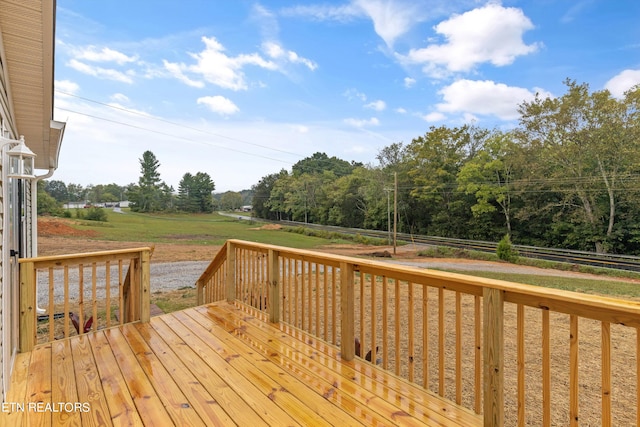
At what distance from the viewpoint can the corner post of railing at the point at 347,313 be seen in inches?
90.7

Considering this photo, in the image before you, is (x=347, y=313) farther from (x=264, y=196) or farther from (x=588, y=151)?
(x=264, y=196)

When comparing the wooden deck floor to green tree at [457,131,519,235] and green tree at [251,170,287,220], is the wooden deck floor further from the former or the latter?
green tree at [251,170,287,220]

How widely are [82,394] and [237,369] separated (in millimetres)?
900

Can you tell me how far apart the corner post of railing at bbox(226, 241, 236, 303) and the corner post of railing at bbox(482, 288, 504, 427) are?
2.86 meters

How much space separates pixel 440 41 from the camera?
14.7 m

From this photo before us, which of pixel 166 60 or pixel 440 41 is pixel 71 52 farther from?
pixel 440 41

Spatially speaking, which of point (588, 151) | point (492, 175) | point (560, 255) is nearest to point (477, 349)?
point (560, 255)

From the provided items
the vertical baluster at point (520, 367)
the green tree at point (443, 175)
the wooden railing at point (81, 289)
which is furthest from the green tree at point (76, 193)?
the vertical baluster at point (520, 367)

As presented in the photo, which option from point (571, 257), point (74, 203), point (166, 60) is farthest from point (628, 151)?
point (74, 203)

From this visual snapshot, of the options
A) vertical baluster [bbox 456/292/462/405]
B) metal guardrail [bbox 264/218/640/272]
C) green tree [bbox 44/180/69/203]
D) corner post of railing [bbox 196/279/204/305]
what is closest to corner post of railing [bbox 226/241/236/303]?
corner post of railing [bbox 196/279/204/305]

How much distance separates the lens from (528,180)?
19047 mm

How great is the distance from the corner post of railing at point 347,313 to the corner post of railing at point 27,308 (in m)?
2.43

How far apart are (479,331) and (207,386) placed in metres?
1.64

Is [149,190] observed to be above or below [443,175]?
below
